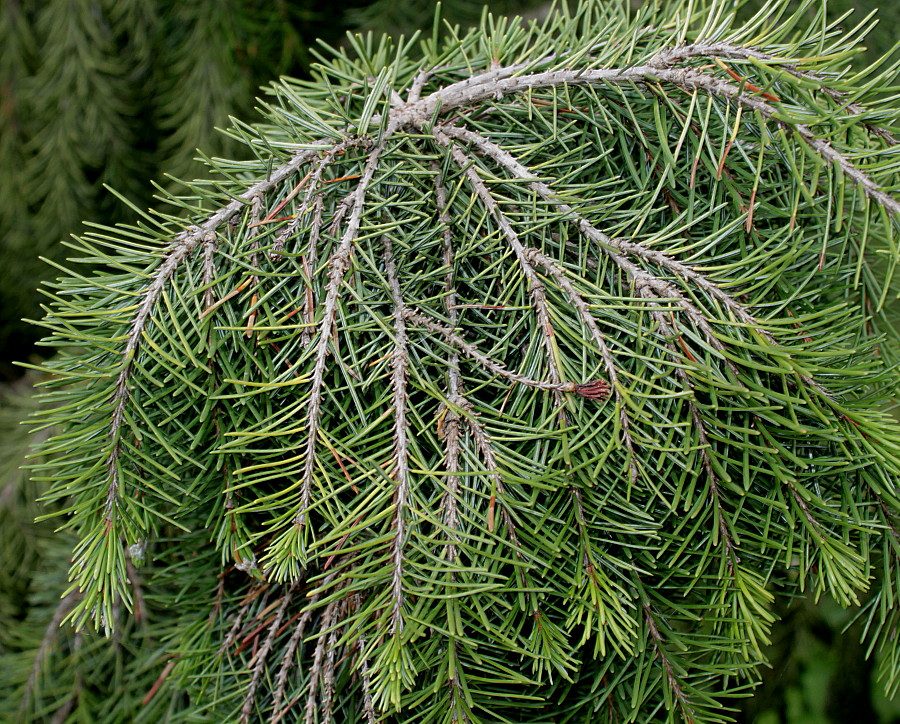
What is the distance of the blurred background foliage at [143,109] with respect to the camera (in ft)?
4.15

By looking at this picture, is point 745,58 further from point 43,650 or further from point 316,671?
point 43,650

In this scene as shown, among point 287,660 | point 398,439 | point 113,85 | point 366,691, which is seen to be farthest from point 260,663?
point 113,85

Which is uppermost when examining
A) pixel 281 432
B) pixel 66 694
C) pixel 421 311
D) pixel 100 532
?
pixel 421 311

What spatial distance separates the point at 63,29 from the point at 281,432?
1291 millimetres

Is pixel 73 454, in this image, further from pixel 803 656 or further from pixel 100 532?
pixel 803 656

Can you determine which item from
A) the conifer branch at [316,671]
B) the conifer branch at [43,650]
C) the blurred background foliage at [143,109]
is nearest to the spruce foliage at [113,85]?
the blurred background foliage at [143,109]

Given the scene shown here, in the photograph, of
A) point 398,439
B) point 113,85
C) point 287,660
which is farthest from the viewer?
point 113,85

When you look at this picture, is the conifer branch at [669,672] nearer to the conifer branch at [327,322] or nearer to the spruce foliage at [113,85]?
the conifer branch at [327,322]

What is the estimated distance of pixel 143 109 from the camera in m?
1.48

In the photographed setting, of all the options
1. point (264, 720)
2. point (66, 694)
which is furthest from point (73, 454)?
point (66, 694)

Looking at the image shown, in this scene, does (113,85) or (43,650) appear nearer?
(43,650)

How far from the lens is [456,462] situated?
525mm

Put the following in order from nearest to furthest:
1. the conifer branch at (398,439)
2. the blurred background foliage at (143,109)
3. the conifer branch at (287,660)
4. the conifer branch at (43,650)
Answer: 1. the conifer branch at (398,439)
2. the conifer branch at (287,660)
3. the conifer branch at (43,650)
4. the blurred background foliage at (143,109)

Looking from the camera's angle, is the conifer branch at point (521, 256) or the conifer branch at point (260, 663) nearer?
the conifer branch at point (521, 256)
